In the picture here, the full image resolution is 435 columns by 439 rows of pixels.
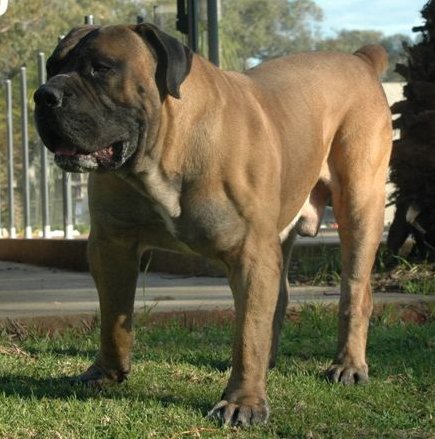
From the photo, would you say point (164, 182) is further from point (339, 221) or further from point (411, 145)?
point (411, 145)

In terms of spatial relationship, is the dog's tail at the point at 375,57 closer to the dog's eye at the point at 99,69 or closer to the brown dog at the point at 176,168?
the brown dog at the point at 176,168

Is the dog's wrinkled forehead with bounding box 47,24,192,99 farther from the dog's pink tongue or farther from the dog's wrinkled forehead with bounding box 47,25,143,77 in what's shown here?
the dog's pink tongue

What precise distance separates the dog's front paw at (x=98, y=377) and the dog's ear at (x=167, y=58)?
1.37m

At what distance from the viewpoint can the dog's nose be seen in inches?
183

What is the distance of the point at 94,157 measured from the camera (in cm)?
479

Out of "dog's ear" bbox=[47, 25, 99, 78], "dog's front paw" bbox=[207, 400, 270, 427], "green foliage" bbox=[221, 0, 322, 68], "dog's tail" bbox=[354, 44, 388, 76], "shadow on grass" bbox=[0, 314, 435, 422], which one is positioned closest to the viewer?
"dog's front paw" bbox=[207, 400, 270, 427]

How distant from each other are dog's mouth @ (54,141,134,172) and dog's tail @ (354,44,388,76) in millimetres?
2347

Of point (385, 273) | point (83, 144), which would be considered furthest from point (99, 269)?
point (385, 273)

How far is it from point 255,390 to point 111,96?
1.36 metres

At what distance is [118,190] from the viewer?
5176 millimetres

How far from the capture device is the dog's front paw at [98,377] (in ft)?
17.9

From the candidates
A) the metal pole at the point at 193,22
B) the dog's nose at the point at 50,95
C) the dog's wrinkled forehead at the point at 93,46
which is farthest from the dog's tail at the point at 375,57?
the metal pole at the point at 193,22

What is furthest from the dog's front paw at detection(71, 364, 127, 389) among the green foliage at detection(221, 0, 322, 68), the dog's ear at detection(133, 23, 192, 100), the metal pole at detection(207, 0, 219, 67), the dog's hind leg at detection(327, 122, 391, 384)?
the green foliage at detection(221, 0, 322, 68)

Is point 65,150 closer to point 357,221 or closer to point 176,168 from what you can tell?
point 176,168
